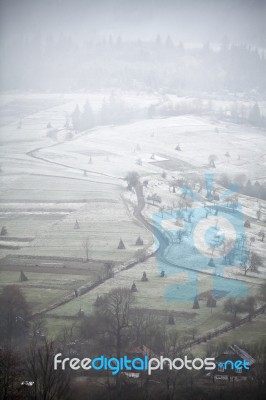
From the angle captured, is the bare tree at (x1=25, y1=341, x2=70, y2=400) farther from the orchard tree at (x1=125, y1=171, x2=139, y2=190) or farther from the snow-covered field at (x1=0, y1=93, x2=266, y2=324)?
the orchard tree at (x1=125, y1=171, x2=139, y2=190)

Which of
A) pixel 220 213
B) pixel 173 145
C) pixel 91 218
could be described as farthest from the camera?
pixel 173 145

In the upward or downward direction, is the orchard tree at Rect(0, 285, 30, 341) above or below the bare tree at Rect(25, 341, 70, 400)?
below

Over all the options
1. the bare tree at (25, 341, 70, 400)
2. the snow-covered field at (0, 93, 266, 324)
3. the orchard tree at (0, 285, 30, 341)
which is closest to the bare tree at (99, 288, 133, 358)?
the snow-covered field at (0, 93, 266, 324)

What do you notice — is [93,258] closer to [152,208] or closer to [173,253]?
[173,253]

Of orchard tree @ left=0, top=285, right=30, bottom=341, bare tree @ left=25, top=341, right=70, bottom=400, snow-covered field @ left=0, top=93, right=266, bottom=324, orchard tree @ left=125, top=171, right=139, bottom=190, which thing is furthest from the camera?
orchard tree @ left=125, top=171, right=139, bottom=190

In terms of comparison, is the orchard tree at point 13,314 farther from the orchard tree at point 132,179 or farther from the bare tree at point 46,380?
the orchard tree at point 132,179

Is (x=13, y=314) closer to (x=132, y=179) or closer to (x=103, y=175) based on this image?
(x=132, y=179)

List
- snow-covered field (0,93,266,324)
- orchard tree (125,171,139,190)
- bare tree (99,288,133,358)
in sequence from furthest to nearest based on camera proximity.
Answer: orchard tree (125,171,139,190) → snow-covered field (0,93,266,324) → bare tree (99,288,133,358)

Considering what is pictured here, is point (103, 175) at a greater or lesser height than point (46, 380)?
lesser

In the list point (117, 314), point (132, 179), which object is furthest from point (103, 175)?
point (117, 314)

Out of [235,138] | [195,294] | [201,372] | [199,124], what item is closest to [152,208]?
[195,294]

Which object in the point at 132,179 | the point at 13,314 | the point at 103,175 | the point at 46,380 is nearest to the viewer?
the point at 46,380
